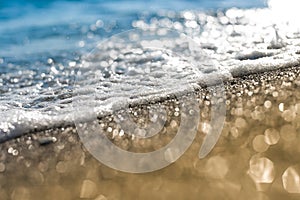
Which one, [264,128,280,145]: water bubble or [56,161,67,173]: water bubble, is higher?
[264,128,280,145]: water bubble

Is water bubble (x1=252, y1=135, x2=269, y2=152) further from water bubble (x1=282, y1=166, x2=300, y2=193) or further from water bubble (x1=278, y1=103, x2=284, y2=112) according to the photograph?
water bubble (x1=278, y1=103, x2=284, y2=112)

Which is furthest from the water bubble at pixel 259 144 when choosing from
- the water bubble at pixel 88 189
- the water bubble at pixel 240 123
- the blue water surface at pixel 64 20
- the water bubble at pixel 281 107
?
the blue water surface at pixel 64 20

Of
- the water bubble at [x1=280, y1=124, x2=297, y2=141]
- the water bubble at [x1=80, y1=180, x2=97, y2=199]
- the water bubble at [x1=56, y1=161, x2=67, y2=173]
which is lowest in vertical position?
the water bubble at [x1=56, y1=161, x2=67, y2=173]

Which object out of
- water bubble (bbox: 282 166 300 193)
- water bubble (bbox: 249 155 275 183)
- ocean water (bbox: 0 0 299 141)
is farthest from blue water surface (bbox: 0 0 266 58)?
water bubble (bbox: 282 166 300 193)

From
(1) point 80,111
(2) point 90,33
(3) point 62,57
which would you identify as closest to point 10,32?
(2) point 90,33

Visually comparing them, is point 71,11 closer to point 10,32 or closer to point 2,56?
Result: point 10,32

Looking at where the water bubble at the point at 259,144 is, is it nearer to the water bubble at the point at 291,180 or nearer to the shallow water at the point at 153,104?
the shallow water at the point at 153,104
